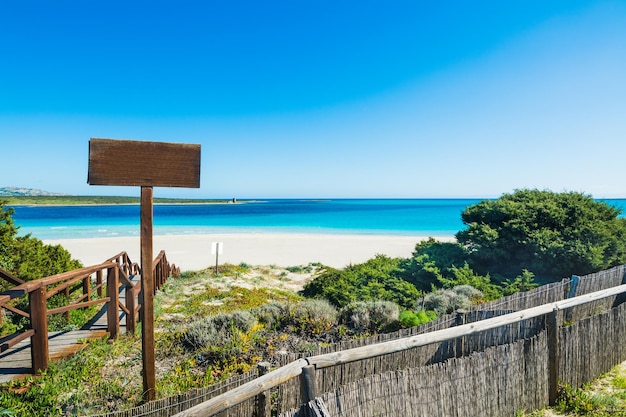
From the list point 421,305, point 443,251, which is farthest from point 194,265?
point 421,305

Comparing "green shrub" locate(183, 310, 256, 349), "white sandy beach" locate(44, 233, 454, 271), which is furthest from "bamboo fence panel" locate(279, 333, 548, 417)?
"white sandy beach" locate(44, 233, 454, 271)

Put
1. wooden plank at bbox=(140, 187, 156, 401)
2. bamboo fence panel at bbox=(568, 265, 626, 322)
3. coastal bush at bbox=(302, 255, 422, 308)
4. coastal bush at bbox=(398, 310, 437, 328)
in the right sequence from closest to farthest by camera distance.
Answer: wooden plank at bbox=(140, 187, 156, 401)
coastal bush at bbox=(398, 310, 437, 328)
bamboo fence panel at bbox=(568, 265, 626, 322)
coastal bush at bbox=(302, 255, 422, 308)

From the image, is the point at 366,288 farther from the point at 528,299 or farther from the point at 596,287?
the point at 596,287

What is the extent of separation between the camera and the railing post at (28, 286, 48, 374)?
4387 mm

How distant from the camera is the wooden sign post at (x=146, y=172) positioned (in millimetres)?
3217

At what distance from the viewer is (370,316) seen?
6.12m

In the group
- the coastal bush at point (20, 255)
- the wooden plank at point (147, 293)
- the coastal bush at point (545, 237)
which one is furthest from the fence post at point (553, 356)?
the coastal bush at point (20, 255)

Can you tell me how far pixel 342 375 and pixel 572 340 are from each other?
10.1ft

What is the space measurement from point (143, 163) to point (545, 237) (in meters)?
9.76

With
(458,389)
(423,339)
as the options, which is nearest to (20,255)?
(423,339)

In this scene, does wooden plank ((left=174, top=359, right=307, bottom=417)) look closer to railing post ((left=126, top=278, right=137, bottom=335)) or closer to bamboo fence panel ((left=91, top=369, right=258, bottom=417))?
bamboo fence panel ((left=91, top=369, right=258, bottom=417))

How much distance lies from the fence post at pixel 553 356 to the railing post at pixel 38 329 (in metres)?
6.10

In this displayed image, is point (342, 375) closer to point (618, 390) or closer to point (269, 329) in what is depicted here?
point (269, 329)

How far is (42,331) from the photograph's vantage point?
4.42 meters
